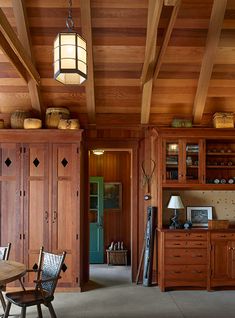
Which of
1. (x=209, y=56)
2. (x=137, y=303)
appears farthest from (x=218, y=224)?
(x=209, y=56)

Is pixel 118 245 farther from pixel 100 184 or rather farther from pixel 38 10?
pixel 38 10

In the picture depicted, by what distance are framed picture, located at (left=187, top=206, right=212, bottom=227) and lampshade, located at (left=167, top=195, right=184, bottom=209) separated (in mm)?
460

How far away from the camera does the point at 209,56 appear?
5363mm

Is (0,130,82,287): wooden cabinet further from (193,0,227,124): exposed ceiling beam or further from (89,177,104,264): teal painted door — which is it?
(89,177,104,264): teal painted door

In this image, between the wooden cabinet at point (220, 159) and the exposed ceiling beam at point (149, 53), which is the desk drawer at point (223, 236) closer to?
the wooden cabinet at point (220, 159)

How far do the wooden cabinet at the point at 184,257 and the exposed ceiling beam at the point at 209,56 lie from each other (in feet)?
6.41

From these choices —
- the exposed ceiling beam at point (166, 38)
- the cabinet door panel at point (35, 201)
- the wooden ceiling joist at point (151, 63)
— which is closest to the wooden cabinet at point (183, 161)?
the wooden ceiling joist at point (151, 63)

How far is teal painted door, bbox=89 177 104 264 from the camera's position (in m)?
8.37

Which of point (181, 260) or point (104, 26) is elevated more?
point (104, 26)

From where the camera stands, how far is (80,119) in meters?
6.70

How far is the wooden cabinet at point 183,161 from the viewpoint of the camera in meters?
6.20

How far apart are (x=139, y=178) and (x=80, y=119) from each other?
1451 millimetres

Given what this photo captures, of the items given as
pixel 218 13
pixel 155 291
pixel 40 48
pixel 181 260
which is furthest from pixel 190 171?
pixel 40 48

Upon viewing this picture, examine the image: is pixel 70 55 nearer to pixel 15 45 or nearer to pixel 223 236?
pixel 15 45
